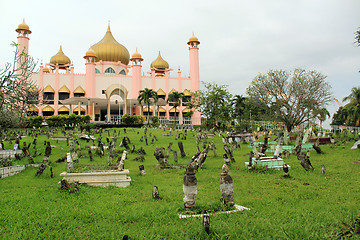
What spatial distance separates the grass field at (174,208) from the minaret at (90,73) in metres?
46.7

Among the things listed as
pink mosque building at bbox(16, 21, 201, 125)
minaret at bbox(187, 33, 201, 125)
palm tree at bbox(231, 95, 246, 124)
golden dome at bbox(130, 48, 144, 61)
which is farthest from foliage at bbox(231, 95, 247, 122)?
golden dome at bbox(130, 48, 144, 61)

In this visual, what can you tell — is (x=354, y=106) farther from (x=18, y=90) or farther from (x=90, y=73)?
(x=90, y=73)

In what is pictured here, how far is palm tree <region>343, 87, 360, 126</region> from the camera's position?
121 ft

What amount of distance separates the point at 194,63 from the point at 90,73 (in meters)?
20.5

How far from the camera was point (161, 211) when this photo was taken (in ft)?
18.7

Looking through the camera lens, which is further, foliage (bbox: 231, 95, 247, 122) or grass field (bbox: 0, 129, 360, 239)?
foliage (bbox: 231, 95, 247, 122)

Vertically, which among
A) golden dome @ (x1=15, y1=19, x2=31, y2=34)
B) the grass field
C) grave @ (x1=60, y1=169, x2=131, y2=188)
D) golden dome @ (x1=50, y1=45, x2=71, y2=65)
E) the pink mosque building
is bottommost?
the grass field

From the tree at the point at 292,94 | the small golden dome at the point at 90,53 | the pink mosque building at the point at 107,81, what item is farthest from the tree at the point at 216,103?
the small golden dome at the point at 90,53

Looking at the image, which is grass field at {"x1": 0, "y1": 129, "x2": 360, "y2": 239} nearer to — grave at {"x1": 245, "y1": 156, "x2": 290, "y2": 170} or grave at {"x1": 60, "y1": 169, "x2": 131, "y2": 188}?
grave at {"x1": 60, "y1": 169, "x2": 131, "y2": 188}

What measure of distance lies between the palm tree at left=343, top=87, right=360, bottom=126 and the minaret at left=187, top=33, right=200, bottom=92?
27554mm

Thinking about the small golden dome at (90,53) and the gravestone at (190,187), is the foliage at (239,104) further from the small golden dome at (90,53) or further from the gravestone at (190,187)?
the gravestone at (190,187)

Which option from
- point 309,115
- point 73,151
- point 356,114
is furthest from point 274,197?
point 356,114

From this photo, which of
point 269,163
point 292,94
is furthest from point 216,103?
point 269,163

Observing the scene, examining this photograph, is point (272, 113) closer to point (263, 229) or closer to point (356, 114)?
point (356, 114)
